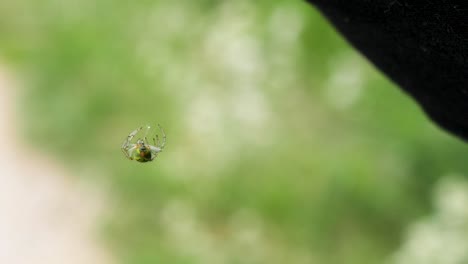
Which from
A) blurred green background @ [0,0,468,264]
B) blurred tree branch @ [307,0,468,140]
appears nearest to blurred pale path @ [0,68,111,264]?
blurred green background @ [0,0,468,264]

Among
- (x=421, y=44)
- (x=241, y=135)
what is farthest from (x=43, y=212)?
(x=421, y=44)

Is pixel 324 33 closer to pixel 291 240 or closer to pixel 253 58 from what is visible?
pixel 253 58

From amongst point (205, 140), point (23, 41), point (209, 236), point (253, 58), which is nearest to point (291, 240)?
point (209, 236)

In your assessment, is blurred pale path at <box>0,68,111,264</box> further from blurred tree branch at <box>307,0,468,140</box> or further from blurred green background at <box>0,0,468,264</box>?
blurred tree branch at <box>307,0,468,140</box>

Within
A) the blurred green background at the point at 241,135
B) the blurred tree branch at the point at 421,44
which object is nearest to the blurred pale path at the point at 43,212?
the blurred green background at the point at 241,135

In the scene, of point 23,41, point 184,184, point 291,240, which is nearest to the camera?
point 291,240

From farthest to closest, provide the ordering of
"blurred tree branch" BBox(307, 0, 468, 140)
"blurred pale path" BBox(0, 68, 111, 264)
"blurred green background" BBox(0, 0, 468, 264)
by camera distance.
Result: "blurred pale path" BBox(0, 68, 111, 264) → "blurred green background" BBox(0, 0, 468, 264) → "blurred tree branch" BBox(307, 0, 468, 140)

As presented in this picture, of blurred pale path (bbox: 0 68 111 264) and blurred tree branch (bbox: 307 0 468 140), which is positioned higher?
blurred pale path (bbox: 0 68 111 264)
